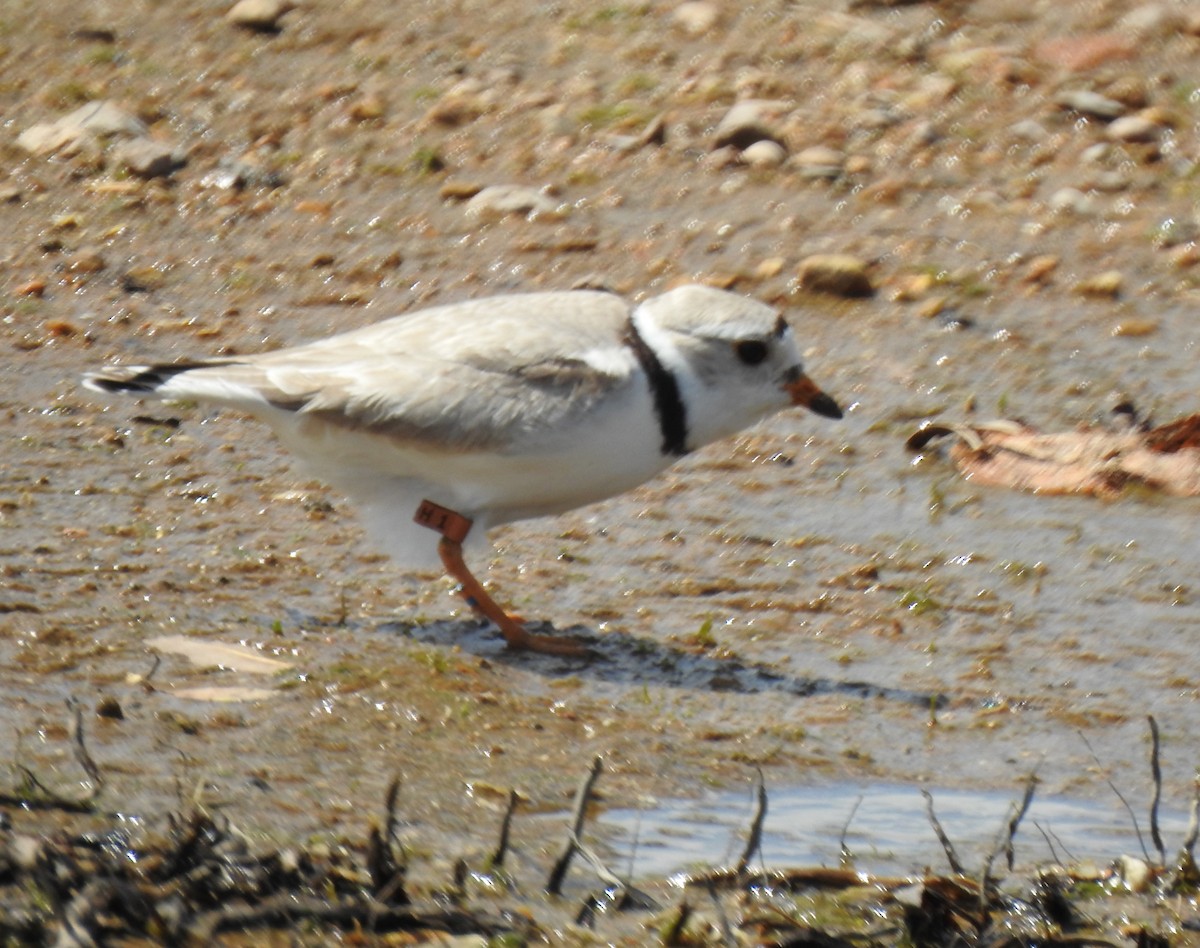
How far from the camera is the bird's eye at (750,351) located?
5746 millimetres

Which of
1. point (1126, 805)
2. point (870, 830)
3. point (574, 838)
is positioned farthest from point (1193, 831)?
point (574, 838)

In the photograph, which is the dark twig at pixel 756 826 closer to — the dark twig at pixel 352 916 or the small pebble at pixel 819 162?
the dark twig at pixel 352 916

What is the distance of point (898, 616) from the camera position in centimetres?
579

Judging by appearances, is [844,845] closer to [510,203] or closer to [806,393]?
[806,393]

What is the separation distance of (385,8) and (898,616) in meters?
5.97

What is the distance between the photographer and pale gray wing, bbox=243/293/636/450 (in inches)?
213

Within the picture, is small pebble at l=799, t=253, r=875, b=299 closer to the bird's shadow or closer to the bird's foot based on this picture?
the bird's shadow

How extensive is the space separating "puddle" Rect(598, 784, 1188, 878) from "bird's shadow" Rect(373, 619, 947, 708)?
0.64 metres

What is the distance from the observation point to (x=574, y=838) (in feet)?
11.8

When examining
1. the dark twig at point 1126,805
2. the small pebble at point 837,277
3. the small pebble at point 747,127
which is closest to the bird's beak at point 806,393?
the dark twig at point 1126,805

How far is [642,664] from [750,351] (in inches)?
40.7

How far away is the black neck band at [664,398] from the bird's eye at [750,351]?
9.8 inches

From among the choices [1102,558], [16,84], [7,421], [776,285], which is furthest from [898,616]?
[16,84]

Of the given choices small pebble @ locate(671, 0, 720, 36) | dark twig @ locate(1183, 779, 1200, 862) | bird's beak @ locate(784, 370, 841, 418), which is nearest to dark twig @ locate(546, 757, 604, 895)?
dark twig @ locate(1183, 779, 1200, 862)
